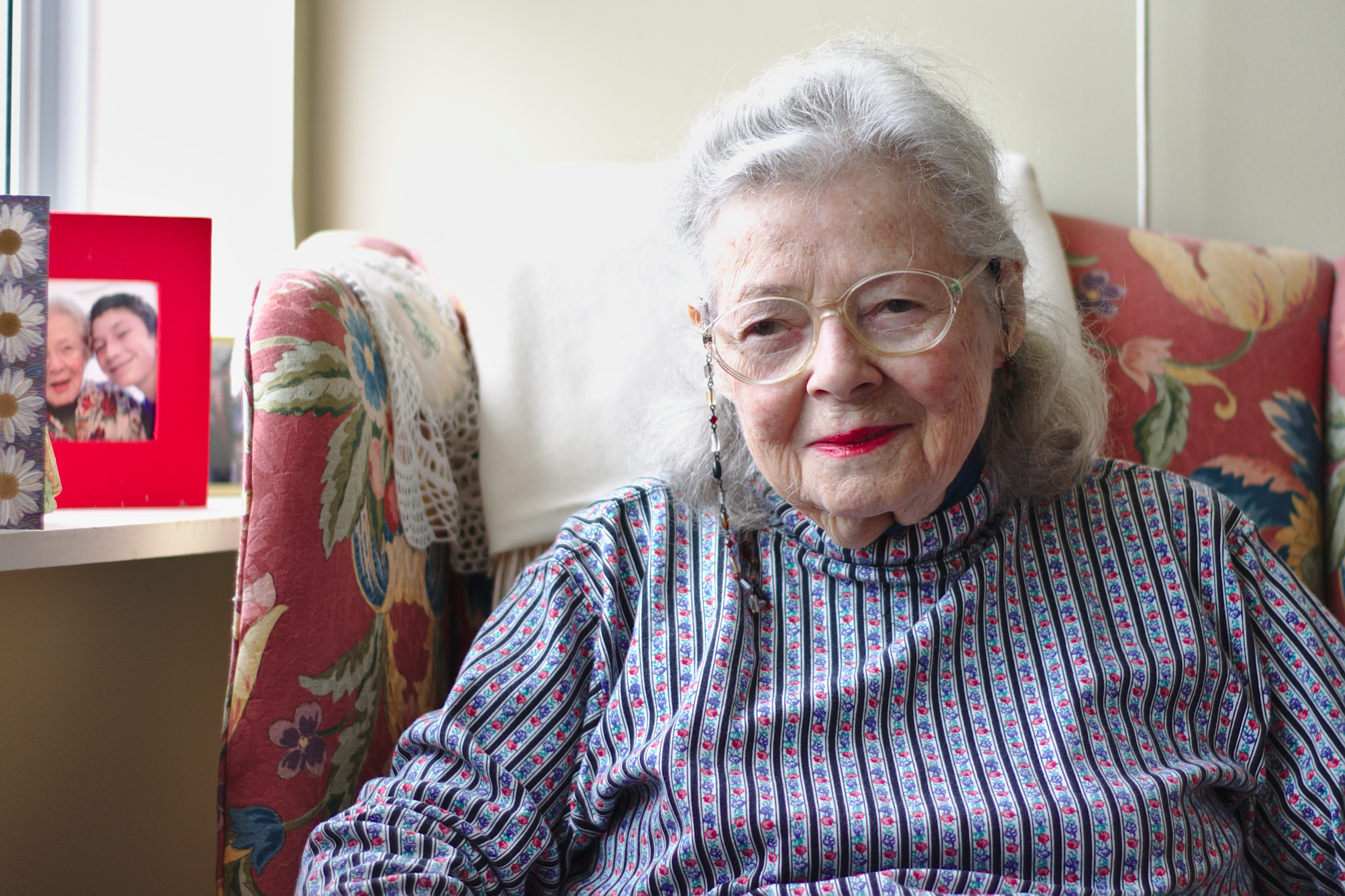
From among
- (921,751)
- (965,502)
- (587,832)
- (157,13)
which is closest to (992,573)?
(965,502)

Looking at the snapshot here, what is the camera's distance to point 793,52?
1.72 meters

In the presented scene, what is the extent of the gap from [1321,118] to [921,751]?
4.47ft

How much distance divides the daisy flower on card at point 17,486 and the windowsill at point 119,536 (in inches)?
0.8

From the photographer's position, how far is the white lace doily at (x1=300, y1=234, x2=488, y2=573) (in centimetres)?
117

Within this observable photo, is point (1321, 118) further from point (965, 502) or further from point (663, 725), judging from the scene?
point (663, 725)

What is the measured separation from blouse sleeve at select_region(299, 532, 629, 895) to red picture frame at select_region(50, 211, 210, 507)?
1.63ft

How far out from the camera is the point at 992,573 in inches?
40.7

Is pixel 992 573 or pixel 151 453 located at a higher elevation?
pixel 151 453

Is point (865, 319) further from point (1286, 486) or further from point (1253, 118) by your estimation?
point (1253, 118)

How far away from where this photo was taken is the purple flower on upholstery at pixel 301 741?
3.11 ft

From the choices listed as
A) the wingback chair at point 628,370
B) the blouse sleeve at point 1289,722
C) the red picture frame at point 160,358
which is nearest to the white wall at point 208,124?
the red picture frame at point 160,358

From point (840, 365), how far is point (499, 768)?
53 cm

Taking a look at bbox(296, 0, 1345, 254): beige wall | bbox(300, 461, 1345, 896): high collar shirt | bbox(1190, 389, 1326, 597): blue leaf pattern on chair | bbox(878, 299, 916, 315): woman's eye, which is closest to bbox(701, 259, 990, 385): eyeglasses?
bbox(878, 299, 916, 315): woman's eye

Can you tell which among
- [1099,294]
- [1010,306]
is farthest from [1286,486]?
[1010,306]
